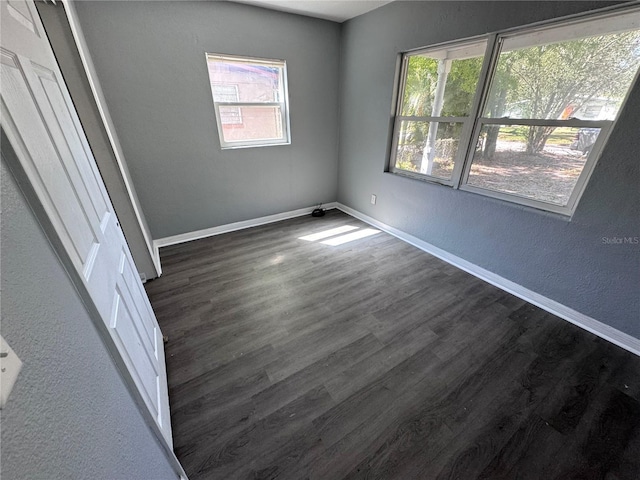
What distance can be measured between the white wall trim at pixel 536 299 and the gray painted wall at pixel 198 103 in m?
1.78

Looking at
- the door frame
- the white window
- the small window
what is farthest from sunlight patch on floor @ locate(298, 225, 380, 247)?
the door frame

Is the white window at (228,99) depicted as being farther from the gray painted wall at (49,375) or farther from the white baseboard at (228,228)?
the gray painted wall at (49,375)

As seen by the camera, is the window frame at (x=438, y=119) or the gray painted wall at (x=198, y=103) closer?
the window frame at (x=438, y=119)

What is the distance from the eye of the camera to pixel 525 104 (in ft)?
6.37

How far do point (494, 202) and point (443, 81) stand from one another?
4.14 ft

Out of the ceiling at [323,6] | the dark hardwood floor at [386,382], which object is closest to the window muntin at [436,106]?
the ceiling at [323,6]

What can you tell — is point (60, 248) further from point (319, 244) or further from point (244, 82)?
point (244, 82)

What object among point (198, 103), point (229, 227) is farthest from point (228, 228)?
point (198, 103)

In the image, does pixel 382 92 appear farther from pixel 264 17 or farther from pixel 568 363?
pixel 568 363

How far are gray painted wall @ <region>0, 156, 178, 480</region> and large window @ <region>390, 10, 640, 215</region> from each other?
267 centimetres

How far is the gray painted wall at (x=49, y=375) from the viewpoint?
38 centimetres

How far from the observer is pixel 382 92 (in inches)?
115

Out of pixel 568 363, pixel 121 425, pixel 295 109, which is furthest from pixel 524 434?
pixel 295 109

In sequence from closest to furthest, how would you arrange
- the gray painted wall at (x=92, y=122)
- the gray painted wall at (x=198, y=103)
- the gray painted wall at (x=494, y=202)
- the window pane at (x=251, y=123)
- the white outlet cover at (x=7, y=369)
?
the white outlet cover at (x=7, y=369), the gray painted wall at (x=92, y=122), the gray painted wall at (x=494, y=202), the gray painted wall at (x=198, y=103), the window pane at (x=251, y=123)
